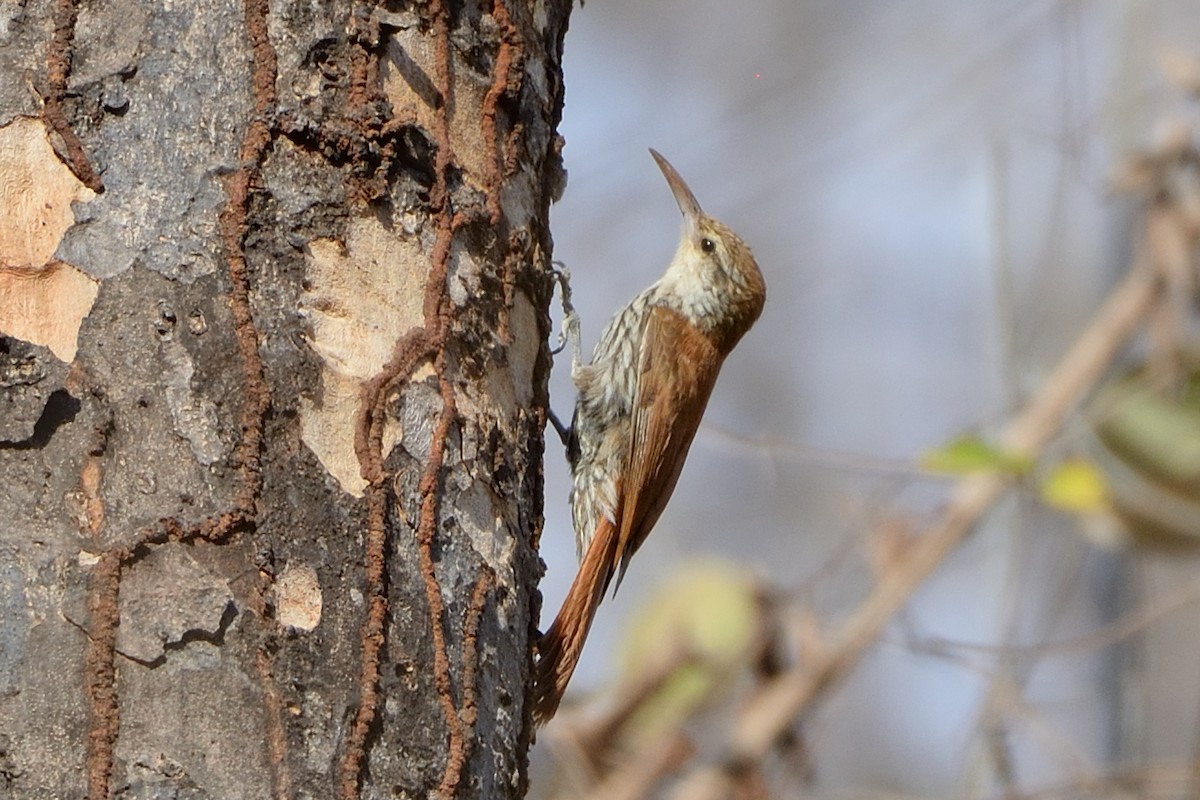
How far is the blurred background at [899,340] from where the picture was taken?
419 centimetres

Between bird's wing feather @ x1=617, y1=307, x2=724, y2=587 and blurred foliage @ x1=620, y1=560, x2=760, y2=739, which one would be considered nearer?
bird's wing feather @ x1=617, y1=307, x2=724, y2=587

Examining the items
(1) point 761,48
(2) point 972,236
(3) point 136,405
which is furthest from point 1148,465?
(1) point 761,48

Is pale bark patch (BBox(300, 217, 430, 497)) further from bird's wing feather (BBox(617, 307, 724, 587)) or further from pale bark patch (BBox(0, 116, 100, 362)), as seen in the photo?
bird's wing feather (BBox(617, 307, 724, 587))

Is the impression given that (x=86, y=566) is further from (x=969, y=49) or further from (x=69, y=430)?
(x=969, y=49)

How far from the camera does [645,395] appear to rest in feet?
12.1

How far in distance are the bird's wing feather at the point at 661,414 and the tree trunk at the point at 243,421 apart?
155 centimetres

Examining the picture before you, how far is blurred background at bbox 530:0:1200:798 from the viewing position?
13.7 ft

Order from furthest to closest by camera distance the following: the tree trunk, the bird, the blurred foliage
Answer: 1. the blurred foliage
2. the bird
3. the tree trunk

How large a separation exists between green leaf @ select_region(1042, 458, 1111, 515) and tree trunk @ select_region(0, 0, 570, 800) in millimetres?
2320

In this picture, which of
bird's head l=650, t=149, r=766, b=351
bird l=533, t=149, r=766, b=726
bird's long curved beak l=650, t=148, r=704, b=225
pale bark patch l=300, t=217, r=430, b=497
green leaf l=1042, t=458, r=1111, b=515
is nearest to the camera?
pale bark patch l=300, t=217, r=430, b=497

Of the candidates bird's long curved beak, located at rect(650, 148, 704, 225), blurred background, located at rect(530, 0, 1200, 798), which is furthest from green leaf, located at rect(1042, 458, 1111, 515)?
bird's long curved beak, located at rect(650, 148, 704, 225)

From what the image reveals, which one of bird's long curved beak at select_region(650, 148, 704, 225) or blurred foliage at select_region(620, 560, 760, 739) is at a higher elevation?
bird's long curved beak at select_region(650, 148, 704, 225)

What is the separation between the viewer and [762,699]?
452 cm

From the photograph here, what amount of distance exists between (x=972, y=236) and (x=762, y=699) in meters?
6.34
